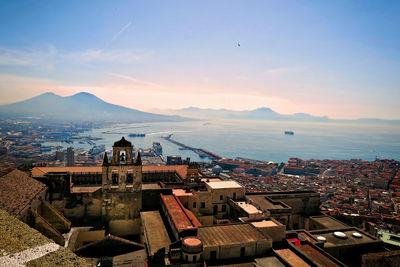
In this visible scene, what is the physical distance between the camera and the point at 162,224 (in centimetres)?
2003

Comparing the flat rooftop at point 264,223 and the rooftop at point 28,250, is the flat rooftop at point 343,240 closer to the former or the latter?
the flat rooftop at point 264,223

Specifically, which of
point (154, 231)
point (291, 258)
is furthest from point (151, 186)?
point (291, 258)

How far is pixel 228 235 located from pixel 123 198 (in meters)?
9.73

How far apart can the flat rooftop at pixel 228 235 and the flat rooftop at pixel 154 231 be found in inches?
102

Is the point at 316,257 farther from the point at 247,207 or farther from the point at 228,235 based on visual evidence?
the point at 247,207

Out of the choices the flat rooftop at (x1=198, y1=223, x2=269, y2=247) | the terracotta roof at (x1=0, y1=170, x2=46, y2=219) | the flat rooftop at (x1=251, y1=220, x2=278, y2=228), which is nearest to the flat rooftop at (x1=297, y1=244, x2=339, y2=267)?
the flat rooftop at (x1=251, y1=220, x2=278, y2=228)

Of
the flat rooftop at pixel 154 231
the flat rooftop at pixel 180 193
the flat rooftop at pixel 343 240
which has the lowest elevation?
the flat rooftop at pixel 343 240

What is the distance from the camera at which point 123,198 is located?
21875mm

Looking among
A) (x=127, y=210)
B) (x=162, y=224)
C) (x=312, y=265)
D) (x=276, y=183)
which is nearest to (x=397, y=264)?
(x=312, y=265)

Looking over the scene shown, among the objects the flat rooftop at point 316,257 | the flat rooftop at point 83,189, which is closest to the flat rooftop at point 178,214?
the flat rooftop at point 83,189

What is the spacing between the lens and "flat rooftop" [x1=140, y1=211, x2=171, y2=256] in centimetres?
1669

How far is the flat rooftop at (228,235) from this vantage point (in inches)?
639

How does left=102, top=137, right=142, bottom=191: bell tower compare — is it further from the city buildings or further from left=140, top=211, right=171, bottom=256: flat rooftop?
left=140, top=211, right=171, bottom=256: flat rooftop

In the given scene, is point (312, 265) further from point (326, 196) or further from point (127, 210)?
point (326, 196)
